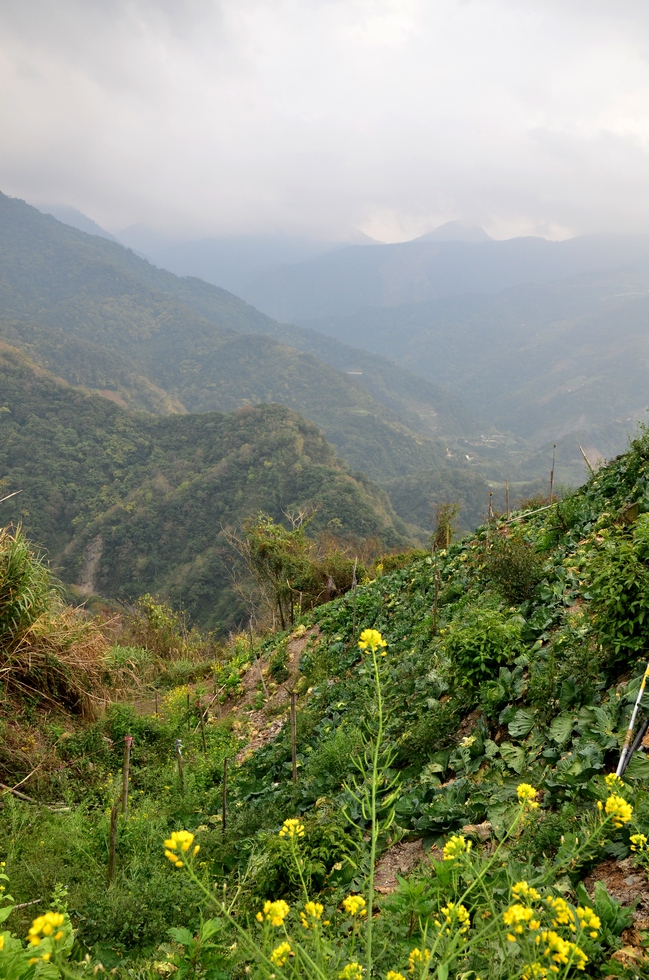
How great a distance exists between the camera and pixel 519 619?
505cm

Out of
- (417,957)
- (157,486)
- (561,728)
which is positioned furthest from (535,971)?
(157,486)

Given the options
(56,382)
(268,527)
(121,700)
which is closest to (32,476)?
(56,382)

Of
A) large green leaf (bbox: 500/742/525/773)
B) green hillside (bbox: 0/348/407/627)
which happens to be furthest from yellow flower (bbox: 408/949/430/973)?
green hillside (bbox: 0/348/407/627)

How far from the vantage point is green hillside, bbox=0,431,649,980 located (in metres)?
1.90

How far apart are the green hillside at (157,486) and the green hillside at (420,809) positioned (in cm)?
3697

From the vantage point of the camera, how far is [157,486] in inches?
2662

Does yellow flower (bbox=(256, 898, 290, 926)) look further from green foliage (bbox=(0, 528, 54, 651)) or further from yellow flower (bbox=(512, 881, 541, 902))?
green foliage (bbox=(0, 528, 54, 651))

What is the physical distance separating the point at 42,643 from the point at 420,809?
448cm

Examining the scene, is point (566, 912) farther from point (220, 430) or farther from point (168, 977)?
point (220, 430)

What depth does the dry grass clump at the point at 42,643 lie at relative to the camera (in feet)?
18.1

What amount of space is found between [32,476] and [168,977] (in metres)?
75.7

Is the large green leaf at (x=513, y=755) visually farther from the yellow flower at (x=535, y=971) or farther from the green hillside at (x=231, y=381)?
the green hillside at (x=231, y=381)

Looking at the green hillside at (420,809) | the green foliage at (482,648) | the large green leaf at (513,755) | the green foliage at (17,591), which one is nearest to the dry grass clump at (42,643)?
the green foliage at (17,591)

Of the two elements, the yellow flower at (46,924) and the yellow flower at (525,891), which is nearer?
the yellow flower at (46,924)
